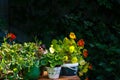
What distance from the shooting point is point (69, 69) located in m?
2.65

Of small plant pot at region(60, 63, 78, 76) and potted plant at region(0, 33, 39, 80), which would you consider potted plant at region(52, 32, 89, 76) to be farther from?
potted plant at region(0, 33, 39, 80)

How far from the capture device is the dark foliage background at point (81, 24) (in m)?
3.96

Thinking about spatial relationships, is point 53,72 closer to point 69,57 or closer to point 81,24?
point 69,57

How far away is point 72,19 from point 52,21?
416 millimetres

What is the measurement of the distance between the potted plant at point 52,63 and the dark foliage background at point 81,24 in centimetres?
131

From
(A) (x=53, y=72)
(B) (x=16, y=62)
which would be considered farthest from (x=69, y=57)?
(B) (x=16, y=62)

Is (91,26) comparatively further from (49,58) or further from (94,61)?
(49,58)

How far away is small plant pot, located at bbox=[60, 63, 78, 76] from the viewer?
2.65 meters

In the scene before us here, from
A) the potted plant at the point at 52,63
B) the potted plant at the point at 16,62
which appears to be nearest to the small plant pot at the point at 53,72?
the potted plant at the point at 52,63

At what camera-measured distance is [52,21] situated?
4.88m

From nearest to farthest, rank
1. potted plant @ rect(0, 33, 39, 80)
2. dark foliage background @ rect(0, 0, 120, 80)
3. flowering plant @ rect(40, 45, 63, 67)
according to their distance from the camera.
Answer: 1. potted plant @ rect(0, 33, 39, 80)
2. flowering plant @ rect(40, 45, 63, 67)
3. dark foliage background @ rect(0, 0, 120, 80)

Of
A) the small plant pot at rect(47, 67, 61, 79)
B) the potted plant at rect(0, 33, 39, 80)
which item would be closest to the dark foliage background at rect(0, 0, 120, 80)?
the small plant pot at rect(47, 67, 61, 79)

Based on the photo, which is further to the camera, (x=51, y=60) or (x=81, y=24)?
(x=81, y=24)

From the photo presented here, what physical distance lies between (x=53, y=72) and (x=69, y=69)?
5.4 inches
